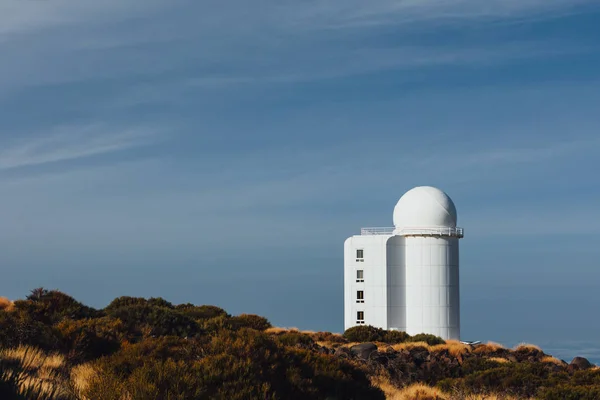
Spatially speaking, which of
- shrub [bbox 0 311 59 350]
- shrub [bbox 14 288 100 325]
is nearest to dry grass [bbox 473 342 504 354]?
shrub [bbox 14 288 100 325]

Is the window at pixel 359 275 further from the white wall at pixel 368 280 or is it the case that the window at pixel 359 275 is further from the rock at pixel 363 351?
the rock at pixel 363 351

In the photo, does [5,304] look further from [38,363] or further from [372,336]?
[372,336]

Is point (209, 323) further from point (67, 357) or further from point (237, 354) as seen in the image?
point (237, 354)

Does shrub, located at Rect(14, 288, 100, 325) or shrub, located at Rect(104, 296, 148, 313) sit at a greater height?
shrub, located at Rect(104, 296, 148, 313)

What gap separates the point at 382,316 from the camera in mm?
34969

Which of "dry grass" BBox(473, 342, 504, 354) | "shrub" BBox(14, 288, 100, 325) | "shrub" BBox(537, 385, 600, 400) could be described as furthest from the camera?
"dry grass" BBox(473, 342, 504, 354)

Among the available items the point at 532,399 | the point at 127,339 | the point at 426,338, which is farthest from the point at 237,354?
the point at 426,338

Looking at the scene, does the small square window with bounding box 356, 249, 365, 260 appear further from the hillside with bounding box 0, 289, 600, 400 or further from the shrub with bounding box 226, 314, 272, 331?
the hillside with bounding box 0, 289, 600, 400

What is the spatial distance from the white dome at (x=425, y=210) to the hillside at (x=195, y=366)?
14486 mm

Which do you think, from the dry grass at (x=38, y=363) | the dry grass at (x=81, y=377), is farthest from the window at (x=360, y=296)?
the dry grass at (x=81, y=377)

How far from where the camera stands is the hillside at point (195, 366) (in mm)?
7738

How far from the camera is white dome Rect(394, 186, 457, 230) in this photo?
36125 millimetres

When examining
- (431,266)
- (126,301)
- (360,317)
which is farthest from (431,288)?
(126,301)

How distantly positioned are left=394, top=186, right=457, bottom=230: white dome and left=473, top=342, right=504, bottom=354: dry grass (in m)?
8.12
